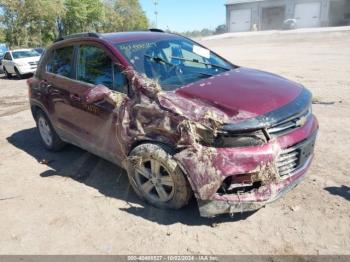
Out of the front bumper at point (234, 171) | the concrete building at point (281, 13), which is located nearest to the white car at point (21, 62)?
the front bumper at point (234, 171)

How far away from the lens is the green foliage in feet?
108

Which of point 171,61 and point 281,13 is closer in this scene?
point 171,61

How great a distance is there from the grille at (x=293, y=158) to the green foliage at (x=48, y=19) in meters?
33.9

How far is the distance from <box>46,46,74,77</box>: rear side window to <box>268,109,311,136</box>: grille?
3.09m

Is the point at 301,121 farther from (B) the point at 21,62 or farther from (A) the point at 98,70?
(B) the point at 21,62

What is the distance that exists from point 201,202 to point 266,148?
80cm

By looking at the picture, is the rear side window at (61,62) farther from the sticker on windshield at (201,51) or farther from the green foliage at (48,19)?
the green foliage at (48,19)

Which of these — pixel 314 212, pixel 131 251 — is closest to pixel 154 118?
pixel 131 251

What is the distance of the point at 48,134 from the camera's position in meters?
6.08

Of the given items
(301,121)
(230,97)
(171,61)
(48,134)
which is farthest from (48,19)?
(301,121)

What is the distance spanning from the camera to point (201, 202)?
3.37 m

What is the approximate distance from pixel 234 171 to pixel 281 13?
59612 mm

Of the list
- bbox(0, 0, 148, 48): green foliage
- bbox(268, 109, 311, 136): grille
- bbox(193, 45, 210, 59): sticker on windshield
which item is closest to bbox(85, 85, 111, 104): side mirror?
bbox(193, 45, 210, 59): sticker on windshield

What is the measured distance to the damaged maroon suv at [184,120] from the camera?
326 centimetres
